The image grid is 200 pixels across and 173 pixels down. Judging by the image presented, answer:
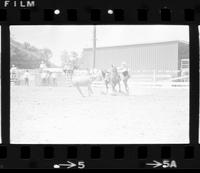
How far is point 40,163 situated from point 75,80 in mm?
778

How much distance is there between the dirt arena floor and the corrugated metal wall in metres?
0.26

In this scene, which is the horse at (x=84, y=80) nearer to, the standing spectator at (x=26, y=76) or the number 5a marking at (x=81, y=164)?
the standing spectator at (x=26, y=76)

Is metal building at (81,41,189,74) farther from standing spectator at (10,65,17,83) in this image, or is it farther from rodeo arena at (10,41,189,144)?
standing spectator at (10,65,17,83)

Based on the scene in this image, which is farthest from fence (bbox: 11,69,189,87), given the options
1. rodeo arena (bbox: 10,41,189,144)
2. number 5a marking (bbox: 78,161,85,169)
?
number 5a marking (bbox: 78,161,85,169)

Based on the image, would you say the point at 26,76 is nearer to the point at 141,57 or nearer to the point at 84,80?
the point at 84,80

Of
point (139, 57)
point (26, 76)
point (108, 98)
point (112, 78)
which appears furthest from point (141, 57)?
point (26, 76)

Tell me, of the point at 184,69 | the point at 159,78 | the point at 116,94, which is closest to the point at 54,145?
the point at 116,94

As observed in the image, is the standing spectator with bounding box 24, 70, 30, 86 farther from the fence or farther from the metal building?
the metal building

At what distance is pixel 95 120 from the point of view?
3053mm

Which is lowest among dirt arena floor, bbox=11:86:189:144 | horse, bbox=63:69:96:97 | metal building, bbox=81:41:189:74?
dirt arena floor, bbox=11:86:189:144

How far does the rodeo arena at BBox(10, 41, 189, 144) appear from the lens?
10.0ft

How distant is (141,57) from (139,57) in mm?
26

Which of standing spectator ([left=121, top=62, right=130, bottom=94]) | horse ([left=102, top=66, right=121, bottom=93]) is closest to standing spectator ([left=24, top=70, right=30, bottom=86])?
horse ([left=102, top=66, right=121, bottom=93])

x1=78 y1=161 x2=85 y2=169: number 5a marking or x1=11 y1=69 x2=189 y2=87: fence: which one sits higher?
x1=11 y1=69 x2=189 y2=87: fence
